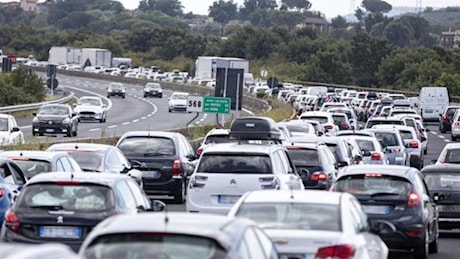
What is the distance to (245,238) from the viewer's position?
32.0ft

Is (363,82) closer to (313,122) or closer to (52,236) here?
(313,122)

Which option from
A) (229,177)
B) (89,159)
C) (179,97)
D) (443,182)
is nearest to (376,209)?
(229,177)

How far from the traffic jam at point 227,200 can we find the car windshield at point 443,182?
23 mm

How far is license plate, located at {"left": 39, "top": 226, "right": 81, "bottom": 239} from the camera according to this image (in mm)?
15039

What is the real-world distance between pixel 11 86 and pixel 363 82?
6937 centimetres

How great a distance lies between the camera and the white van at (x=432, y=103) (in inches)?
3093

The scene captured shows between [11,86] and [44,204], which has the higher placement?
[44,204]

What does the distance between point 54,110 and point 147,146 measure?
27.1 meters

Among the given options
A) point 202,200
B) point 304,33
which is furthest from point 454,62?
point 202,200

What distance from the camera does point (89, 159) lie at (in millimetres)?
24234

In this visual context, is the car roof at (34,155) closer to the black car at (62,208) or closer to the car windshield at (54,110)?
the black car at (62,208)

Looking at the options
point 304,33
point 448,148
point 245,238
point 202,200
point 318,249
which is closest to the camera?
point 245,238

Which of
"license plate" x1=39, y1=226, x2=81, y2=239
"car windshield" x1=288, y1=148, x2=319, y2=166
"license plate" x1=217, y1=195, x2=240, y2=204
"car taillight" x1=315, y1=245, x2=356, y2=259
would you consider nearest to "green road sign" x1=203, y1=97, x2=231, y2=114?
"car windshield" x1=288, y1=148, x2=319, y2=166

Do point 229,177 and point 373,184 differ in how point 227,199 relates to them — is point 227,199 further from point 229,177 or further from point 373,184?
point 373,184
